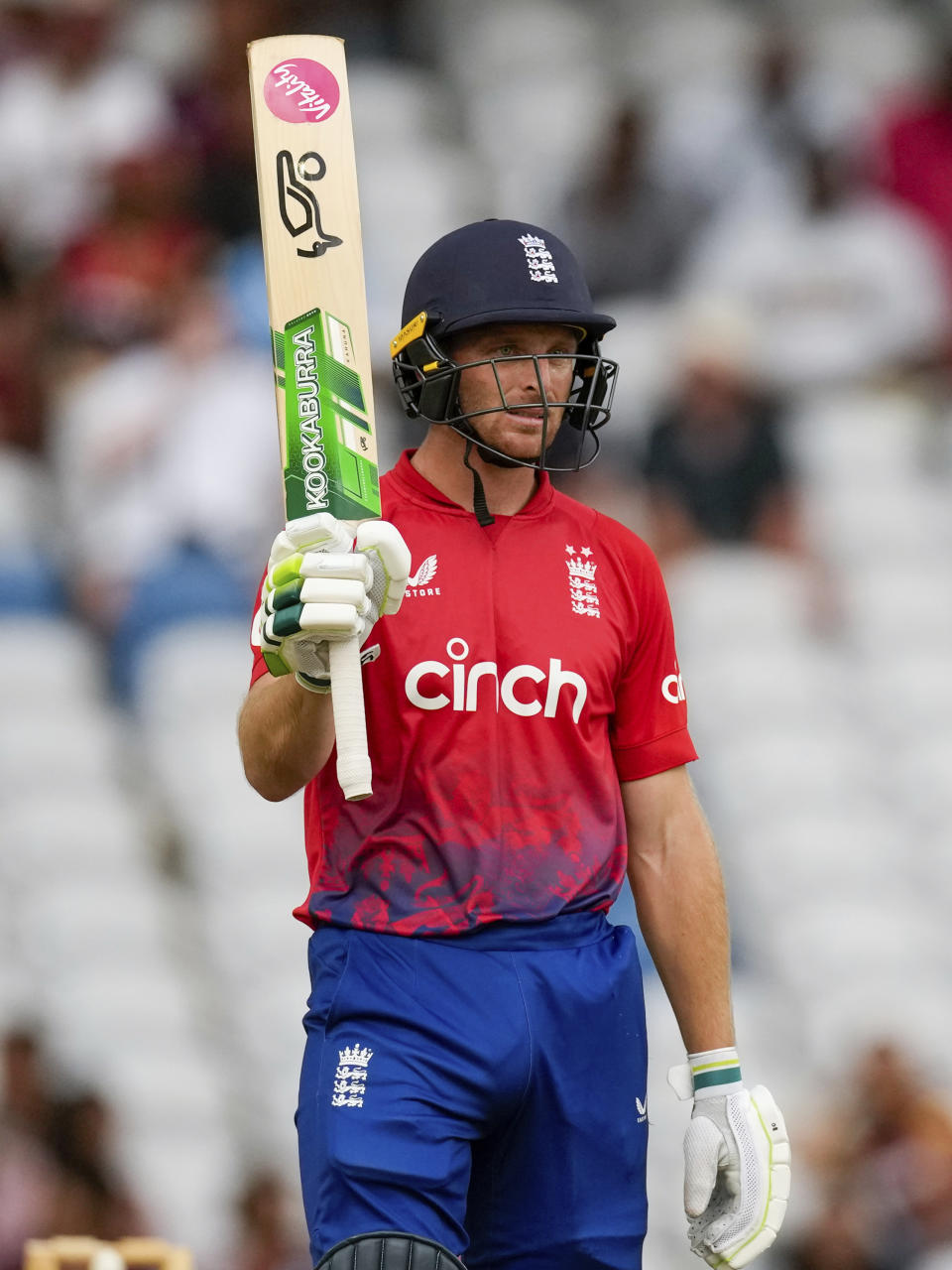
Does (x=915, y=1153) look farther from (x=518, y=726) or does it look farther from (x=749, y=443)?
(x=518, y=726)

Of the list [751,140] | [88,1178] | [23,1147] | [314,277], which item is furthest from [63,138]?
[314,277]

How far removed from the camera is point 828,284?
830 cm

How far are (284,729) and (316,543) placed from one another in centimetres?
28

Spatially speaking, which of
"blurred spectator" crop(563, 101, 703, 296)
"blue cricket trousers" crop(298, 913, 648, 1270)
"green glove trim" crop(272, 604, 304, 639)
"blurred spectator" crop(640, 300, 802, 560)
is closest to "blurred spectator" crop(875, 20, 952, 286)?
"blurred spectator" crop(563, 101, 703, 296)

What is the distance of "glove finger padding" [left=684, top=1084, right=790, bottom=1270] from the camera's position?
11.4 ft

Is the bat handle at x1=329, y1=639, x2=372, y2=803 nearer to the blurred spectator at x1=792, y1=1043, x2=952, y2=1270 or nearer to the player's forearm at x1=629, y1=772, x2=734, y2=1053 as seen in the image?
the player's forearm at x1=629, y1=772, x2=734, y2=1053

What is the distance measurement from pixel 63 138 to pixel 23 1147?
12.2ft

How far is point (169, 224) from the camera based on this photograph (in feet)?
25.7

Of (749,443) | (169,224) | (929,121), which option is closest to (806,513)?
(749,443)

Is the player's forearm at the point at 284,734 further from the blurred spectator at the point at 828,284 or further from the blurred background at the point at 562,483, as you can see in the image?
the blurred spectator at the point at 828,284

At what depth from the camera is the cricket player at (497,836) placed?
3.17 meters

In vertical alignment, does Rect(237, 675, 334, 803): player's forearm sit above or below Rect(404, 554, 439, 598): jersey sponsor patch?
below

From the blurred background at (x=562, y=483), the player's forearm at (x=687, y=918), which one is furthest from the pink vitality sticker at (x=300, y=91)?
the blurred background at (x=562, y=483)

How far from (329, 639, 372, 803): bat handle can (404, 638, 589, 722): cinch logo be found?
27 cm
